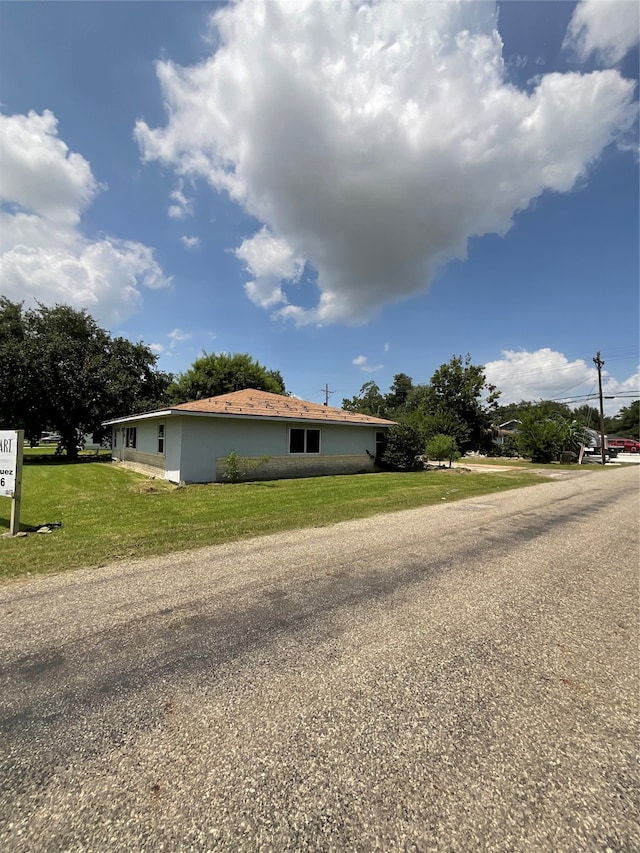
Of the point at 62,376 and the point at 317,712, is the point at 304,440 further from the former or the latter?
the point at 62,376

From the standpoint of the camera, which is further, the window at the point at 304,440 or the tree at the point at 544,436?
the tree at the point at 544,436

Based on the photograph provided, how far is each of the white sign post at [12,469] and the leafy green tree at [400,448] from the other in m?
15.6

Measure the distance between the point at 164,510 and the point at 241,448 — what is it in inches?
257

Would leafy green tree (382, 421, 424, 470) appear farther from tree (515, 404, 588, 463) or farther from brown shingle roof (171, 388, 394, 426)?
tree (515, 404, 588, 463)

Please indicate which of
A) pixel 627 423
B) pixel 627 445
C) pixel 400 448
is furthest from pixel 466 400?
pixel 627 423

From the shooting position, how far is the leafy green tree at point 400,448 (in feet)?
64.1

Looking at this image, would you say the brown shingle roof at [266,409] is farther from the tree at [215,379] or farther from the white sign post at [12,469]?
the tree at [215,379]

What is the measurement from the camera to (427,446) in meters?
21.6

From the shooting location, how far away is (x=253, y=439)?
15.2 metres

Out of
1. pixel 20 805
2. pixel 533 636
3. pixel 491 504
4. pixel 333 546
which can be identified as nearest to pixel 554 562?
pixel 533 636

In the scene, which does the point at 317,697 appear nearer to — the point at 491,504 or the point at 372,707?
the point at 372,707

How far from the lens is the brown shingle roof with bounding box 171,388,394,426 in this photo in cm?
1433

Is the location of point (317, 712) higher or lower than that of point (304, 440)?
lower

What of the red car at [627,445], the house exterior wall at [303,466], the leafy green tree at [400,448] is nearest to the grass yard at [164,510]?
the house exterior wall at [303,466]
